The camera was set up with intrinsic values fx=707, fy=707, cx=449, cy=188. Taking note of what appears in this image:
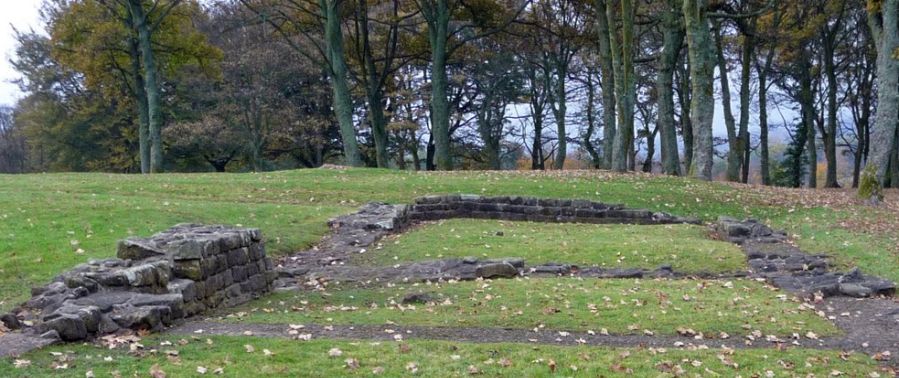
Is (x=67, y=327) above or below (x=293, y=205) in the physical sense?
below

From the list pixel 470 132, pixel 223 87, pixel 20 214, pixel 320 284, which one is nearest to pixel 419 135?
pixel 470 132

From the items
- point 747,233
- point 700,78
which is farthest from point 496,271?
point 700,78

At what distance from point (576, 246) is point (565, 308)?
6.18 m

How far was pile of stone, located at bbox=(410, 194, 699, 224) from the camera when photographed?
72.1 feet

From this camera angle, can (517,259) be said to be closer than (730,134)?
Yes

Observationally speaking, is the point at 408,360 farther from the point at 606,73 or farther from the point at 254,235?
the point at 606,73

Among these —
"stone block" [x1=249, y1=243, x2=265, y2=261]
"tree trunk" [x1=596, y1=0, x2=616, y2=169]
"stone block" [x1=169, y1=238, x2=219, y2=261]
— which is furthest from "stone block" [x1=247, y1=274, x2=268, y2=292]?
"tree trunk" [x1=596, y1=0, x2=616, y2=169]

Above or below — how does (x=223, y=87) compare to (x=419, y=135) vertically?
above

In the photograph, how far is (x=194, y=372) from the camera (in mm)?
7012

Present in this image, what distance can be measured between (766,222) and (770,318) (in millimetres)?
12266

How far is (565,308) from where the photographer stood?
10.6 m

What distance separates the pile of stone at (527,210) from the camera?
2198 centimetres

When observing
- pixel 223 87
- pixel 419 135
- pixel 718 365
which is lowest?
pixel 718 365

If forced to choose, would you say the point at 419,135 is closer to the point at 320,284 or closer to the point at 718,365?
the point at 320,284
